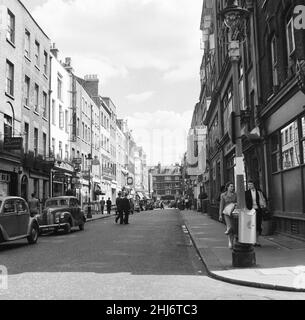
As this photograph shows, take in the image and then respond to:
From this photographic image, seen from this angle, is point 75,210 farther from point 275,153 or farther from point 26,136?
point 275,153

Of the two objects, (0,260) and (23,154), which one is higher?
(23,154)

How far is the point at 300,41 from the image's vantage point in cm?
1275

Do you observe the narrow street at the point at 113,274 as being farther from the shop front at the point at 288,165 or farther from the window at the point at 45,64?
the window at the point at 45,64

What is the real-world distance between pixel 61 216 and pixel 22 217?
451cm

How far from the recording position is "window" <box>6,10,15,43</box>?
1042 inches

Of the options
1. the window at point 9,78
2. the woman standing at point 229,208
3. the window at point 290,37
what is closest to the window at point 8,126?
the window at point 9,78

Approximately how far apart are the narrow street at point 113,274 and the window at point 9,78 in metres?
14.0

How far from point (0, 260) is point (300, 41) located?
9.82m

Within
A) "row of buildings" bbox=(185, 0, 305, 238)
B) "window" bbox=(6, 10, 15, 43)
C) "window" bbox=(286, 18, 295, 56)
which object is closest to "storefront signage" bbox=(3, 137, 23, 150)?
"window" bbox=(6, 10, 15, 43)

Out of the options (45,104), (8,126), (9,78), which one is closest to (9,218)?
(8,126)

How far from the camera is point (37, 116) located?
3106 centimetres
